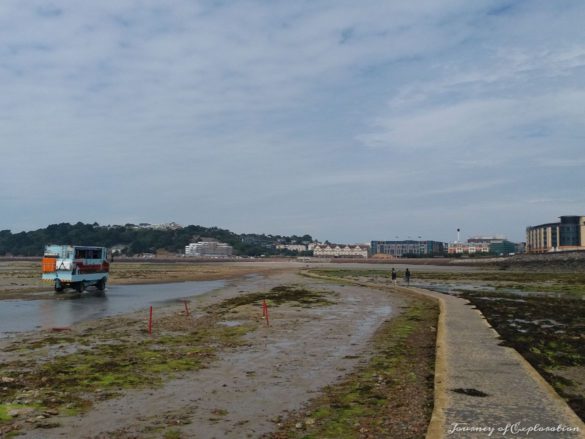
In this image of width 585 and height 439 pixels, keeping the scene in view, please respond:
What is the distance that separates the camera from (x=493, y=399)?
8164mm

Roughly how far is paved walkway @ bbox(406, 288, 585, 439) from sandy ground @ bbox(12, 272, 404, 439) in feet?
8.29

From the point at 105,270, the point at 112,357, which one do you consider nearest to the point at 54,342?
the point at 112,357

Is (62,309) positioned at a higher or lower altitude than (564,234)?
lower

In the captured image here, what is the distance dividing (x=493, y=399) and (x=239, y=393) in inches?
185

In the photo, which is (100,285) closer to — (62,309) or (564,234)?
(62,309)

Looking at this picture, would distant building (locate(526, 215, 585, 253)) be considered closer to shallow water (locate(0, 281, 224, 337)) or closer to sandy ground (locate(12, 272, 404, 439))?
shallow water (locate(0, 281, 224, 337))

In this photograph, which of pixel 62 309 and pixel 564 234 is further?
pixel 564 234

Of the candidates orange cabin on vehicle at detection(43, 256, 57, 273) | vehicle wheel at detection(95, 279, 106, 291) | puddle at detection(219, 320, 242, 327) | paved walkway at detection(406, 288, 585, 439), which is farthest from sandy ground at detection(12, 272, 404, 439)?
vehicle wheel at detection(95, 279, 106, 291)

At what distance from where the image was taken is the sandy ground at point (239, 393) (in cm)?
784

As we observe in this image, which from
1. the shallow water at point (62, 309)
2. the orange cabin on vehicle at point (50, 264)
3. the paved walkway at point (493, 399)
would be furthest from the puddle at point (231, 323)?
the orange cabin on vehicle at point (50, 264)

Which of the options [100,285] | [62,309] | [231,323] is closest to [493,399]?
[231,323]

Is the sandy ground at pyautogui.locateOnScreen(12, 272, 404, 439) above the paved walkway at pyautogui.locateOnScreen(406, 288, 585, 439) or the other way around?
the other way around

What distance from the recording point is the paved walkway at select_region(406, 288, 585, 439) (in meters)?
6.76

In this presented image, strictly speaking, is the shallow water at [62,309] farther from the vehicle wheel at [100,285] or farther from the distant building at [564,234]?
the distant building at [564,234]
